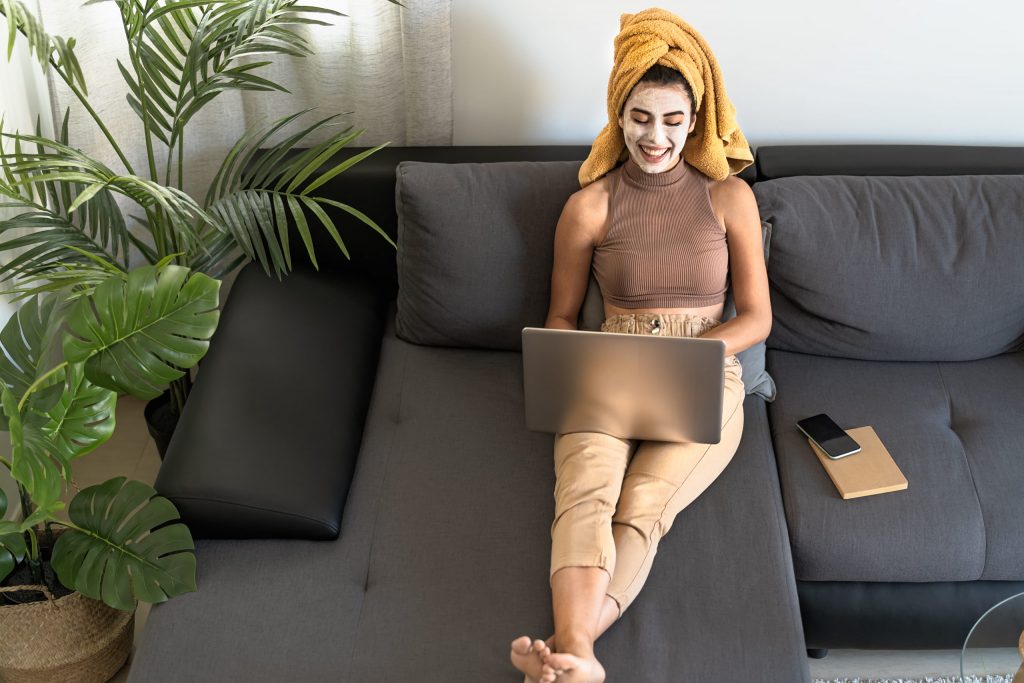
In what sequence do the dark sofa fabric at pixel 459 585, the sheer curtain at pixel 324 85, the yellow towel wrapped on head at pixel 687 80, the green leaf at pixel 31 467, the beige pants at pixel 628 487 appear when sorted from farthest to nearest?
the sheer curtain at pixel 324 85
the yellow towel wrapped on head at pixel 687 80
the beige pants at pixel 628 487
the dark sofa fabric at pixel 459 585
the green leaf at pixel 31 467

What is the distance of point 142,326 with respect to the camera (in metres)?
1.62

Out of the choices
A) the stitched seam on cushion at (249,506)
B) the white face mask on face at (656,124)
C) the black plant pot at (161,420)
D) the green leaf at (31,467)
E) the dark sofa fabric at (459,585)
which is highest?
the white face mask on face at (656,124)

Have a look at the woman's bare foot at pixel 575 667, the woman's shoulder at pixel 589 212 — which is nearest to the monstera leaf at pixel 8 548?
the woman's bare foot at pixel 575 667

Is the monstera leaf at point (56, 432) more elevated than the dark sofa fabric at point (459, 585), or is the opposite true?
the monstera leaf at point (56, 432)

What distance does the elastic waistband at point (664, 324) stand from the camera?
2.05 m

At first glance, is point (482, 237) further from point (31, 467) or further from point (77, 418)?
point (31, 467)

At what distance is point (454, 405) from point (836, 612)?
860 millimetres

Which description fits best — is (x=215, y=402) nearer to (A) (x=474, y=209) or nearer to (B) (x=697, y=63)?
(A) (x=474, y=209)

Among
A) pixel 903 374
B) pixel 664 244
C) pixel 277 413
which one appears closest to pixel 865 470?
pixel 903 374

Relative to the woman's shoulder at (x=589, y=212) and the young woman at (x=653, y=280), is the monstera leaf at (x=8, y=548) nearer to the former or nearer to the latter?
the young woman at (x=653, y=280)

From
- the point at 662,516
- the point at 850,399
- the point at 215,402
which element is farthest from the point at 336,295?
the point at 850,399

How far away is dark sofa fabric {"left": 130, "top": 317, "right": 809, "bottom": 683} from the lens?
64.6 inches

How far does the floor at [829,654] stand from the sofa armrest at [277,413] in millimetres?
499

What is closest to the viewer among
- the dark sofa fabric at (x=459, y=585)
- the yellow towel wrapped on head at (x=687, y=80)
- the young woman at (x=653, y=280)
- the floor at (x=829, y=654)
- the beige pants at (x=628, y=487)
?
the dark sofa fabric at (x=459, y=585)
